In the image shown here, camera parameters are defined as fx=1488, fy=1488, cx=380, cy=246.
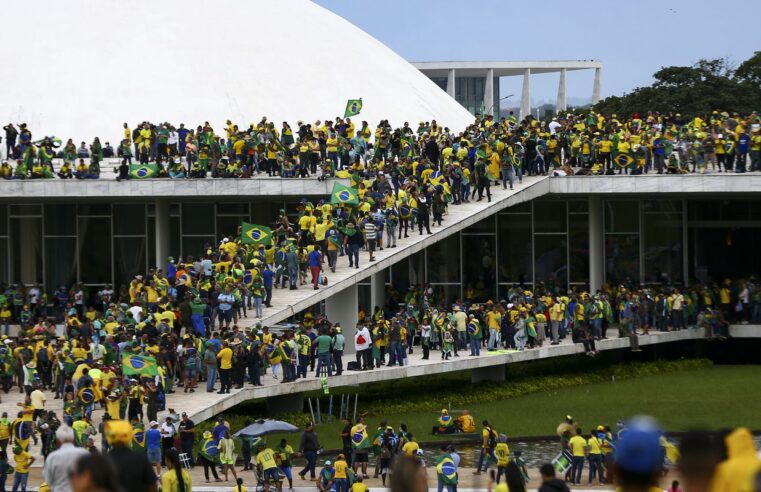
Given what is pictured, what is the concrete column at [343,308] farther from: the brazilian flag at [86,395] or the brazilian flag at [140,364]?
the brazilian flag at [86,395]

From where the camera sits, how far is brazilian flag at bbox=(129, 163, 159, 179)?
35875 mm

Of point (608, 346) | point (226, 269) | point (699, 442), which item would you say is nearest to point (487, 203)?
point (608, 346)

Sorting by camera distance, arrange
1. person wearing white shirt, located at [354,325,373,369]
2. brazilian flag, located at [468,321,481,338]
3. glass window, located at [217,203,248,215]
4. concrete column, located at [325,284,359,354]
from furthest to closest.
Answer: glass window, located at [217,203,248,215], concrete column, located at [325,284,359,354], brazilian flag, located at [468,321,481,338], person wearing white shirt, located at [354,325,373,369]

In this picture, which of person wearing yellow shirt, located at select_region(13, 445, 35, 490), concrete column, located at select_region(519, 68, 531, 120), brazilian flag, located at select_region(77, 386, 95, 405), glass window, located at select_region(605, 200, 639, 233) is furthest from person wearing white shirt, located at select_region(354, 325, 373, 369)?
concrete column, located at select_region(519, 68, 531, 120)

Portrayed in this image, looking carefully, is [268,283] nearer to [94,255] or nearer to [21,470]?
[21,470]

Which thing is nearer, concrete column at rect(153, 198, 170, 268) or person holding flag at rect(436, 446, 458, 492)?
person holding flag at rect(436, 446, 458, 492)

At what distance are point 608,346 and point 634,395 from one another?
242cm

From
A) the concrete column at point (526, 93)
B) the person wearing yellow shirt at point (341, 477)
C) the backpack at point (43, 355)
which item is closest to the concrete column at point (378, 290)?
the backpack at point (43, 355)

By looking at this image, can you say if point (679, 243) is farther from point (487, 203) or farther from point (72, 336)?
point (72, 336)

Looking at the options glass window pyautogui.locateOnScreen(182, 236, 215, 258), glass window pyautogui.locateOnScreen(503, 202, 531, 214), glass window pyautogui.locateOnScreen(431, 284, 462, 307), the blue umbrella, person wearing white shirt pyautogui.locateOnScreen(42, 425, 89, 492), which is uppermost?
glass window pyautogui.locateOnScreen(503, 202, 531, 214)

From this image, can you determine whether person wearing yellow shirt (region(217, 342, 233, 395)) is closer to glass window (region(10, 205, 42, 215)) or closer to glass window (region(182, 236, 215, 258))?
glass window (region(182, 236, 215, 258))

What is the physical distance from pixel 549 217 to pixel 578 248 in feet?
3.69

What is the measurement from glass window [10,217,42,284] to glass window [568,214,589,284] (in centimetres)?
1403

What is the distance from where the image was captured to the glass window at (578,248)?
3928cm
